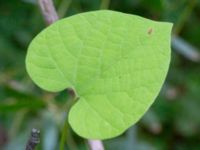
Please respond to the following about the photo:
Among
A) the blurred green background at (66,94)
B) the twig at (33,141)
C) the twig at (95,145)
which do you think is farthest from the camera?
the blurred green background at (66,94)

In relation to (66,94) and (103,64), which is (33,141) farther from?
(66,94)

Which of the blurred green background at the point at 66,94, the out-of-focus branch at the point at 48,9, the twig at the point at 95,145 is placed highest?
the out-of-focus branch at the point at 48,9

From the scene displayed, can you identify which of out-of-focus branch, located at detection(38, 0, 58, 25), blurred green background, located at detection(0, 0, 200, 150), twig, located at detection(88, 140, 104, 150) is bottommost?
blurred green background, located at detection(0, 0, 200, 150)

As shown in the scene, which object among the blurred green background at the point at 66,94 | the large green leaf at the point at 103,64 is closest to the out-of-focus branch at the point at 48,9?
the large green leaf at the point at 103,64

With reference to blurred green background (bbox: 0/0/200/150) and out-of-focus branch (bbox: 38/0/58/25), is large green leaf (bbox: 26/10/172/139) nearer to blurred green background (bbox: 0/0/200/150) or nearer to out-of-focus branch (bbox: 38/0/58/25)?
out-of-focus branch (bbox: 38/0/58/25)

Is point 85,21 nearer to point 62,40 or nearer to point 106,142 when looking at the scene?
point 62,40

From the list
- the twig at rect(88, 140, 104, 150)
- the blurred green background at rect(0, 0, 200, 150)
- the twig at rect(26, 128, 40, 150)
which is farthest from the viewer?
the blurred green background at rect(0, 0, 200, 150)

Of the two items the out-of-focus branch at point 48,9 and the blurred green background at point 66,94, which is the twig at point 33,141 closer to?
the out-of-focus branch at point 48,9

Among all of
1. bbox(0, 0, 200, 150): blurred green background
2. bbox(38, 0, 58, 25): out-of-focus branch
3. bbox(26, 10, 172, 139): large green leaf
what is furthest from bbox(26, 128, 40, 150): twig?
bbox(0, 0, 200, 150): blurred green background
